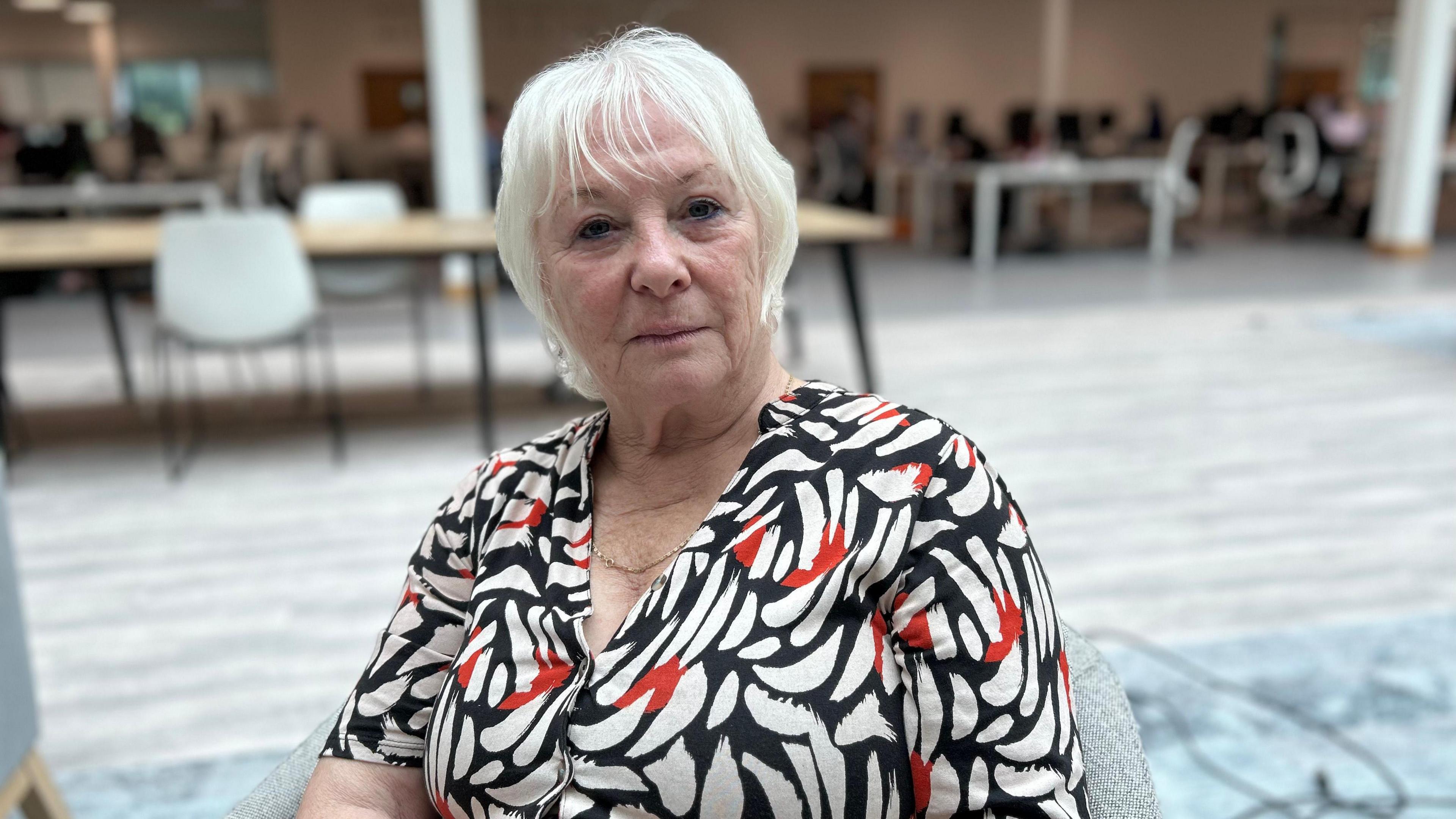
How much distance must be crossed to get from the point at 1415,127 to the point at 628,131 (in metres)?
9.03

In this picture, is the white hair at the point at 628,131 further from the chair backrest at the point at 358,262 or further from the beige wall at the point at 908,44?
the beige wall at the point at 908,44

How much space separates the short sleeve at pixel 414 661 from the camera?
39.0 inches

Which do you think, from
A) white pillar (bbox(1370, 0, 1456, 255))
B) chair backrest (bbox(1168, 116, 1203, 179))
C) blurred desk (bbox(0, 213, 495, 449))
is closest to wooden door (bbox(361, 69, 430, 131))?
chair backrest (bbox(1168, 116, 1203, 179))

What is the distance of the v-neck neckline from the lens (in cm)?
91

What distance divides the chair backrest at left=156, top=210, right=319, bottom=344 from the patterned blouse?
295 centimetres

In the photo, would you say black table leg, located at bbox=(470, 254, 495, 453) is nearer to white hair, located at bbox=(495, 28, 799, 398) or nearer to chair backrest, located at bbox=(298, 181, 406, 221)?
chair backrest, located at bbox=(298, 181, 406, 221)

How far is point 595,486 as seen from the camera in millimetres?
1079

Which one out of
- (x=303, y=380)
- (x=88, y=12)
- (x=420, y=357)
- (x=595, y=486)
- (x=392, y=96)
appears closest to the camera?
(x=595, y=486)

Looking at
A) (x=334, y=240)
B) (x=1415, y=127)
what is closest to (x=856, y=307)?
(x=334, y=240)

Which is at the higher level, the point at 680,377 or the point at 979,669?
the point at 680,377

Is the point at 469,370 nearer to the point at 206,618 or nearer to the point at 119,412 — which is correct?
the point at 119,412

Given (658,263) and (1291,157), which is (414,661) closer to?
(658,263)

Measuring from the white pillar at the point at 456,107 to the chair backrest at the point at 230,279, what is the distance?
3.37 meters

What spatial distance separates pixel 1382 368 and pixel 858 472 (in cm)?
471
